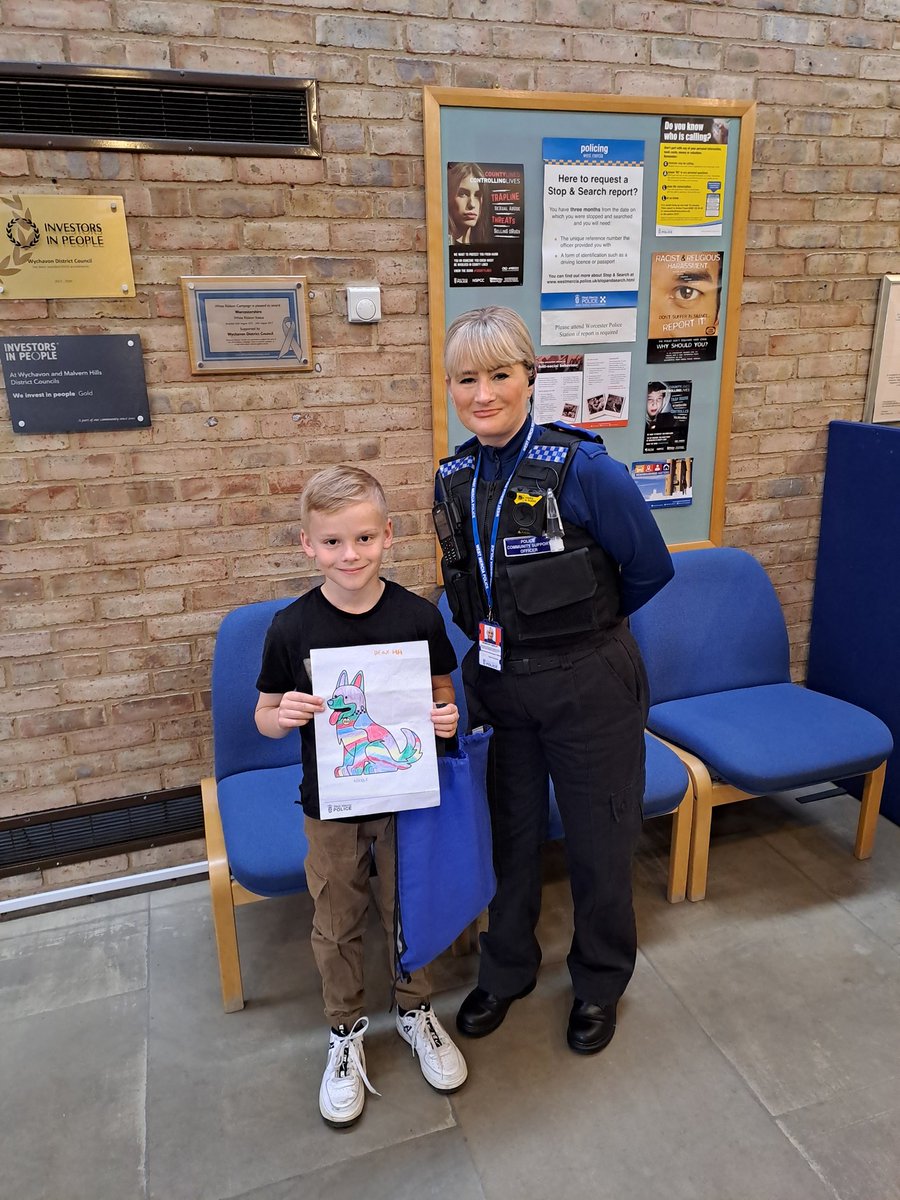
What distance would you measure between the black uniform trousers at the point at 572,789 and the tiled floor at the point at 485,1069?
211mm

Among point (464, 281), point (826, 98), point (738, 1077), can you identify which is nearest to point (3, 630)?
point (464, 281)

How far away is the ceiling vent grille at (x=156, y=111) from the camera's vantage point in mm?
2088

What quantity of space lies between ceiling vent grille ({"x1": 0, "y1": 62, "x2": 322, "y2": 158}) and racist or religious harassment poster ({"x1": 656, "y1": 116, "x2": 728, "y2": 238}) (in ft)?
3.71

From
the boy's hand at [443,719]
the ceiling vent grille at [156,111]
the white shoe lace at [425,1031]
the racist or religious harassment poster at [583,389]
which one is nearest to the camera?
the boy's hand at [443,719]

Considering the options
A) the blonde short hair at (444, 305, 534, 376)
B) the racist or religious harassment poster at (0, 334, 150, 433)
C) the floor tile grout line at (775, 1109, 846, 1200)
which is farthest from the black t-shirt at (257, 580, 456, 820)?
the floor tile grout line at (775, 1109, 846, 1200)

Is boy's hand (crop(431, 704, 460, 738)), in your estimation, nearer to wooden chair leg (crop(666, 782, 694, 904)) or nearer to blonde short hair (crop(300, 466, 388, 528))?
blonde short hair (crop(300, 466, 388, 528))

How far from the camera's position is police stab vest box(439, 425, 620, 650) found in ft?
5.66

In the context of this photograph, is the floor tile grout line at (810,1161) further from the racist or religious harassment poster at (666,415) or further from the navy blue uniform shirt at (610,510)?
the racist or religious harassment poster at (666,415)

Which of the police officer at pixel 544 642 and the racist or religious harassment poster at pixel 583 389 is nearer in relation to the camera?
the police officer at pixel 544 642

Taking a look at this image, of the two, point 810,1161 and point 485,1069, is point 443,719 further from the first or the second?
point 810,1161

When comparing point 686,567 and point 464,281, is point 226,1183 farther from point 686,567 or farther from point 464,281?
point 464,281

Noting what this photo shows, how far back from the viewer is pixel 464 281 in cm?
252

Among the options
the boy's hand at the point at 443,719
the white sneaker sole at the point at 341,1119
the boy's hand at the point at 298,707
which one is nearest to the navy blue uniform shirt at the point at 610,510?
the boy's hand at the point at 443,719

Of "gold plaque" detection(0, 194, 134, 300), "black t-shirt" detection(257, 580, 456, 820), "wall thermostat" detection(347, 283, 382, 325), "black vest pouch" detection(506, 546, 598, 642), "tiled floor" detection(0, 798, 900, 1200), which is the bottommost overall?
"tiled floor" detection(0, 798, 900, 1200)
